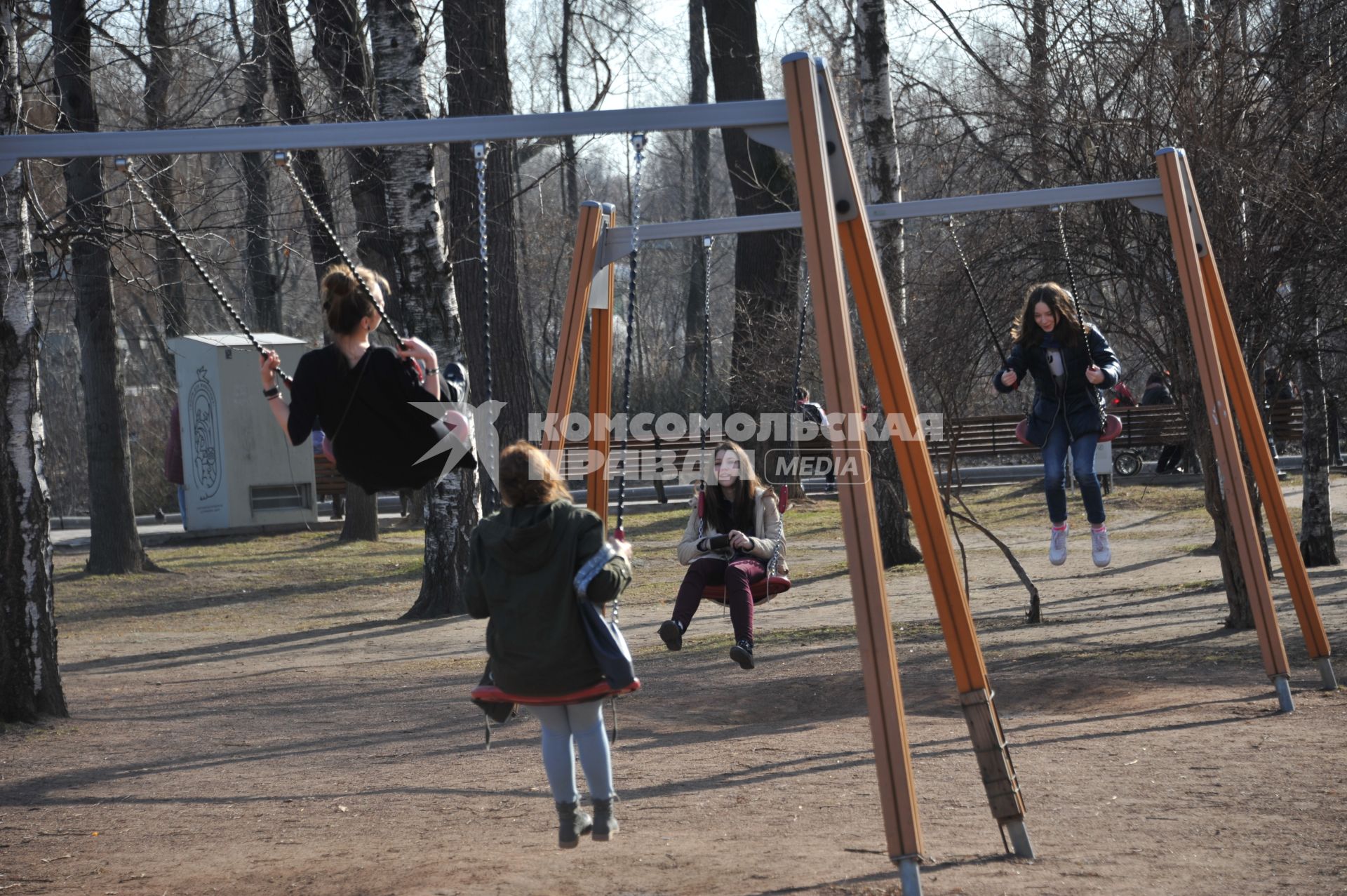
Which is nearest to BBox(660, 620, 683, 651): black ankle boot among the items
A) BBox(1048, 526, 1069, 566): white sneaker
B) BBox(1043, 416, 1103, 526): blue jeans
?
BBox(1043, 416, 1103, 526): blue jeans

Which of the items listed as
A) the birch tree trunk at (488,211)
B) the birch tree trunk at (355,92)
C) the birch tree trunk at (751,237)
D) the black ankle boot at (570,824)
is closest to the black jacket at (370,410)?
the black ankle boot at (570,824)

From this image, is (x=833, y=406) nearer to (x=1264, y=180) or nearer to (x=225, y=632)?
(x=1264, y=180)

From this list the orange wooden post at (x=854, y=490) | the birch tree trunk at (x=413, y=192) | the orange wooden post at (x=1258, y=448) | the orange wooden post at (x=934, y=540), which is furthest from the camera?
the birch tree trunk at (x=413, y=192)

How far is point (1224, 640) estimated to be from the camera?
990 cm

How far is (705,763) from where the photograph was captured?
7.18m

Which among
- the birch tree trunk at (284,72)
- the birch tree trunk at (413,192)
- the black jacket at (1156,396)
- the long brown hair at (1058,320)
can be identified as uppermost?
the birch tree trunk at (284,72)

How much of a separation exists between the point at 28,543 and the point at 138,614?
6.29 m

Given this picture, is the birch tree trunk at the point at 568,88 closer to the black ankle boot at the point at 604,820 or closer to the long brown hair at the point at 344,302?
the long brown hair at the point at 344,302

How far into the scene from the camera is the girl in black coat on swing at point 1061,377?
26.3 ft

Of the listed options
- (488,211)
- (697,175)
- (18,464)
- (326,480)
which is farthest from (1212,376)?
(697,175)

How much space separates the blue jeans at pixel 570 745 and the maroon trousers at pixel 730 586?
127 inches

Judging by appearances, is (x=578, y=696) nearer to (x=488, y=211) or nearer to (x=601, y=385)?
(x=601, y=385)

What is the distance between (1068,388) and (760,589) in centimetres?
227

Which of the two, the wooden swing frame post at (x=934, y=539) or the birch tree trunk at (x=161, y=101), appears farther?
the birch tree trunk at (x=161, y=101)
